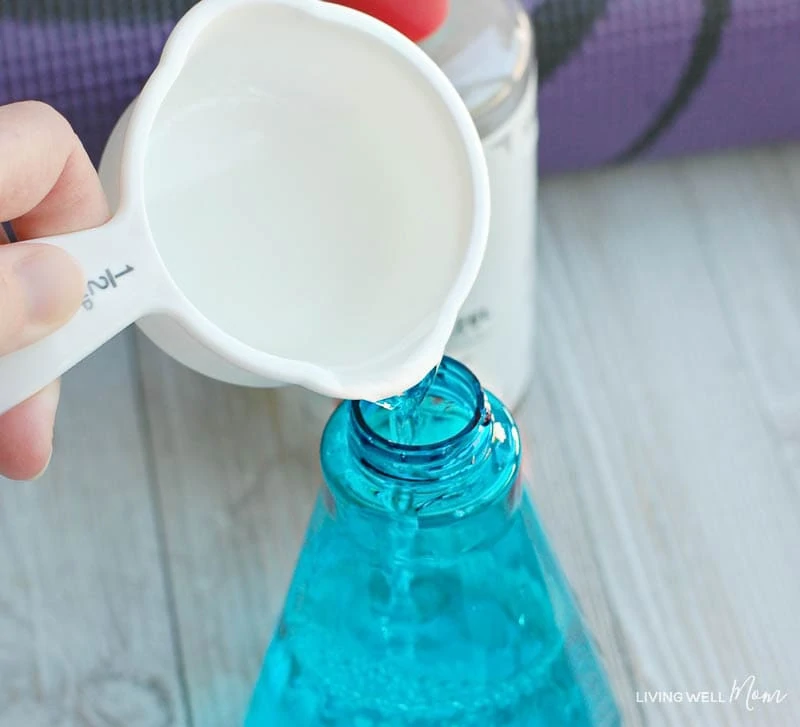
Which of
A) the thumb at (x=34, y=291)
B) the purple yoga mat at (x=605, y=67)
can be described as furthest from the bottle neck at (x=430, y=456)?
the purple yoga mat at (x=605, y=67)

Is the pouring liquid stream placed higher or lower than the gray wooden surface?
higher

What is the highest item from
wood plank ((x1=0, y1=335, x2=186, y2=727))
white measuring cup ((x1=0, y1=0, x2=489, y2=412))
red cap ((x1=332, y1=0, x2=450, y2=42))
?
red cap ((x1=332, y1=0, x2=450, y2=42))

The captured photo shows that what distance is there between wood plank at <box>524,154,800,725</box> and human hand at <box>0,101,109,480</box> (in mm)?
241

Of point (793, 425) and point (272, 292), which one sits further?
point (793, 425)

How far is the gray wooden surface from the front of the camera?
51cm

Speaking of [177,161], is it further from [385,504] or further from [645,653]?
[645,653]

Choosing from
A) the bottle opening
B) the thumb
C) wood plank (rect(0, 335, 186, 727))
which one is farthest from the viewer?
wood plank (rect(0, 335, 186, 727))

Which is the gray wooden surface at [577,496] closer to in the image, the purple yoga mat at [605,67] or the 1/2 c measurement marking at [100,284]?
the purple yoga mat at [605,67]

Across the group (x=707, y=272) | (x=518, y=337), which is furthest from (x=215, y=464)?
(x=707, y=272)

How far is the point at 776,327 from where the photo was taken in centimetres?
60

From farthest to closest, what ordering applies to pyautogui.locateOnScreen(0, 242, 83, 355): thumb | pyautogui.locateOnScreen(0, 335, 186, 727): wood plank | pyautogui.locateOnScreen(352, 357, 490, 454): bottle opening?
pyautogui.locateOnScreen(0, 335, 186, 727): wood plank < pyautogui.locateOnScreen(352, 357, 490, 454): bottle opening < pyautogui.locateOnScreen(0, 242, 83, 355): thumb

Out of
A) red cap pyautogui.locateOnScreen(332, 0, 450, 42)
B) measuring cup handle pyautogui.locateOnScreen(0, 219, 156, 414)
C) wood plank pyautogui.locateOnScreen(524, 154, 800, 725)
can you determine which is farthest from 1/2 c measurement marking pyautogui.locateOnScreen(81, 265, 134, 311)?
wood plank pyautogui.locateOnScreen(524, 154, 800, 725)

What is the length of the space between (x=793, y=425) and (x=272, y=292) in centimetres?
29

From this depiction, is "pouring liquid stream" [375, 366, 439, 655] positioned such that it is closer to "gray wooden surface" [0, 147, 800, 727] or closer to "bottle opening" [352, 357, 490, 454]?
"bottle opening" [352, 357, 490, 454]
